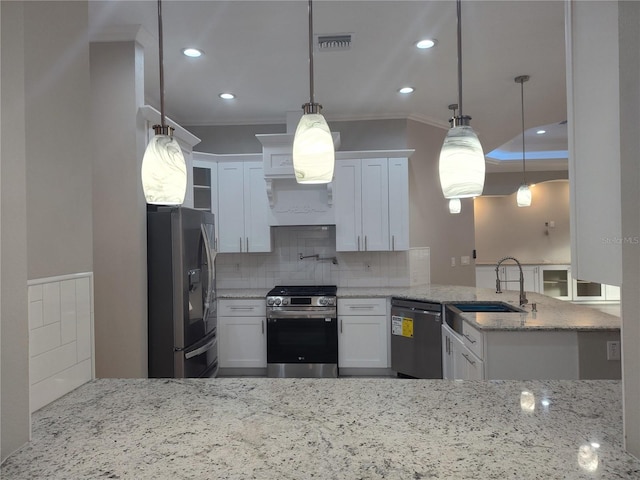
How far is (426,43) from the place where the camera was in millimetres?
2832

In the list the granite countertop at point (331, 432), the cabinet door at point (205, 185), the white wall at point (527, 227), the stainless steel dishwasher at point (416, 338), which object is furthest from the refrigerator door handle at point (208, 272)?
the white wall at point (527, 227)

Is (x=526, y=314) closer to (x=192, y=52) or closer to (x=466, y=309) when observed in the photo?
(x=466, y=309)

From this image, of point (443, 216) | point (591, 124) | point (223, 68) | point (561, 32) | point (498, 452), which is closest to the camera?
point (498, 452)

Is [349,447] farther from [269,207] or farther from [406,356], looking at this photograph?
[269,207]

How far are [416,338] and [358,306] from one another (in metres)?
0.64

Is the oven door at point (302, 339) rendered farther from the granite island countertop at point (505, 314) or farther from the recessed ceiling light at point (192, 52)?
the recessed ceiling light at point (192, 52)

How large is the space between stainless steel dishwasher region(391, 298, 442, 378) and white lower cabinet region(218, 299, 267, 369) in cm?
133

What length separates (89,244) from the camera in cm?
154

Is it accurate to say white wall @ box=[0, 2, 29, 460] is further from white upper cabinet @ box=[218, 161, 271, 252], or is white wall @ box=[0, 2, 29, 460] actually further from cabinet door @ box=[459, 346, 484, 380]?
white upper cabinet @ box=[218, 161, 271, 252]

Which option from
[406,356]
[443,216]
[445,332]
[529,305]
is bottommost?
[406,356]

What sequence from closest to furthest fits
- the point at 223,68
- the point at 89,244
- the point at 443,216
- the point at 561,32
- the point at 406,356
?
the point at 89,244, the point at 561,32, the point at 223,68, the point at 406,356, the point at 443,216

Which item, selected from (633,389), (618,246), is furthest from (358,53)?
(633,389)

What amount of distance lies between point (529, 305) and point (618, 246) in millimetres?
2333

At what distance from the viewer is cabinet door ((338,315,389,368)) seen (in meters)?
3.98
